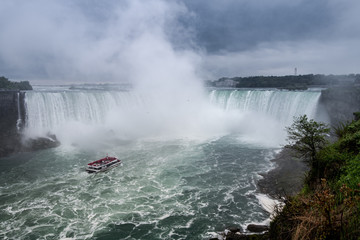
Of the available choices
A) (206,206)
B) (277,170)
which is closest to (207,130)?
(277,170)

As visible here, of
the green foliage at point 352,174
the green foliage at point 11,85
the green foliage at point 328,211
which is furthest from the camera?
the green foliage at point 11,85

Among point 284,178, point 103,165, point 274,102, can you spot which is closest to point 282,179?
point 284,178

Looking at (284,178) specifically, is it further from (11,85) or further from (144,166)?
(11,85)

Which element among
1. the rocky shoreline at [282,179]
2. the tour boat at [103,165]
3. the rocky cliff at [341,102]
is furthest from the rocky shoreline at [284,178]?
the rocky cliff at [341,102]

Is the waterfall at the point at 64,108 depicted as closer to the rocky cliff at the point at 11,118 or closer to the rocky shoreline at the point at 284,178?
the rocky cliff at the point at 11,118

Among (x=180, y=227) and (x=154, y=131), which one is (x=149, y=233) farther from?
(x=154, y=131)

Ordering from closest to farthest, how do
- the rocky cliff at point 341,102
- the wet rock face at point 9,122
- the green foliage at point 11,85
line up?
1. the wet rock face at point 9,122
2. the rocky cliff at point 341,102
3. the green foliage at point 11,85

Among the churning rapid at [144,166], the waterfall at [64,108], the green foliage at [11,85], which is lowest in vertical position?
the churning rapid at [144,166]

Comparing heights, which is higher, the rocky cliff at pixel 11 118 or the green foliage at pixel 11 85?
the green foliage at pixel 11 85
